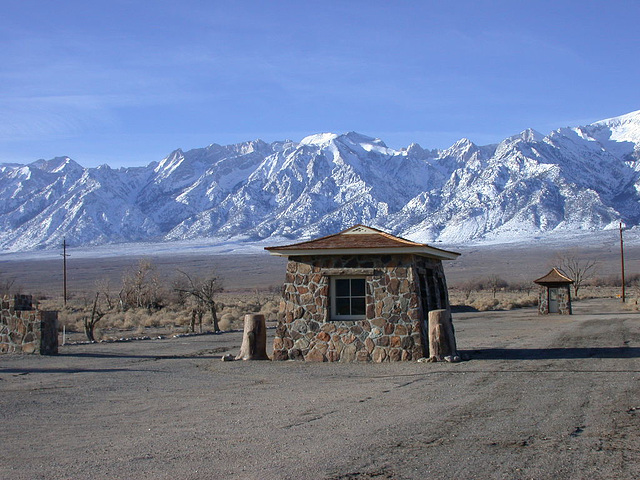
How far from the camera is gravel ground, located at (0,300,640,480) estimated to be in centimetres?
726

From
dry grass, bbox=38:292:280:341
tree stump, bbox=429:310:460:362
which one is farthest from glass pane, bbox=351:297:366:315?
A: dry grass, bbox=38:292:280:341

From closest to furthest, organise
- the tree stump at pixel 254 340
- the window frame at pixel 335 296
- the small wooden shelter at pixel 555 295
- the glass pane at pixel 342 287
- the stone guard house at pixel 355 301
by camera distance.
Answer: the stone guard house at pixel 355 301 < the window frame at pixel 335 296 < the glass pane at pixel 342 287 < the tree stump at pixel 254 340 < the small wooden shelter at pixel 555 295

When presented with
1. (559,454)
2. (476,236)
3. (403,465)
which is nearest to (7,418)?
(403,465)

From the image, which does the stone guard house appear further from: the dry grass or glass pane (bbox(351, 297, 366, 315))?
the dry grass

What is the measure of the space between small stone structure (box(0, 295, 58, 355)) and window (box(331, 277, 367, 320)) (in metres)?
7.13

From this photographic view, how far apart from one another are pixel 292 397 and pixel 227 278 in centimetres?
10267

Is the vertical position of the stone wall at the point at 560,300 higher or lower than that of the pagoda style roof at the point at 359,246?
lower

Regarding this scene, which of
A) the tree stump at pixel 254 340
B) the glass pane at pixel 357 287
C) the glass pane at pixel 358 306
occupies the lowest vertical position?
the tree stump at pixel 254 340

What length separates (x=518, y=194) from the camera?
619 feet

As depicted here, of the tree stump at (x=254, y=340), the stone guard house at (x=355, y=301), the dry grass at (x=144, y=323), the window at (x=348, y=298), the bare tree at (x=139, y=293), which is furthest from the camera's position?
the bare tree at (x=139, y=293)

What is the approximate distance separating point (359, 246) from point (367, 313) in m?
1.38

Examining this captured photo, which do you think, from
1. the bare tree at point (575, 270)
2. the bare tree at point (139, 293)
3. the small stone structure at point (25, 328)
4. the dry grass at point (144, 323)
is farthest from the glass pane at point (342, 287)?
the bare tree at point (575, 270)

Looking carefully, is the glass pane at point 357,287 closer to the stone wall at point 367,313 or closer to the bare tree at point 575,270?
the stone wall at point 367,313

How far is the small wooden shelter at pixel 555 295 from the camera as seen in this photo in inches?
1558
